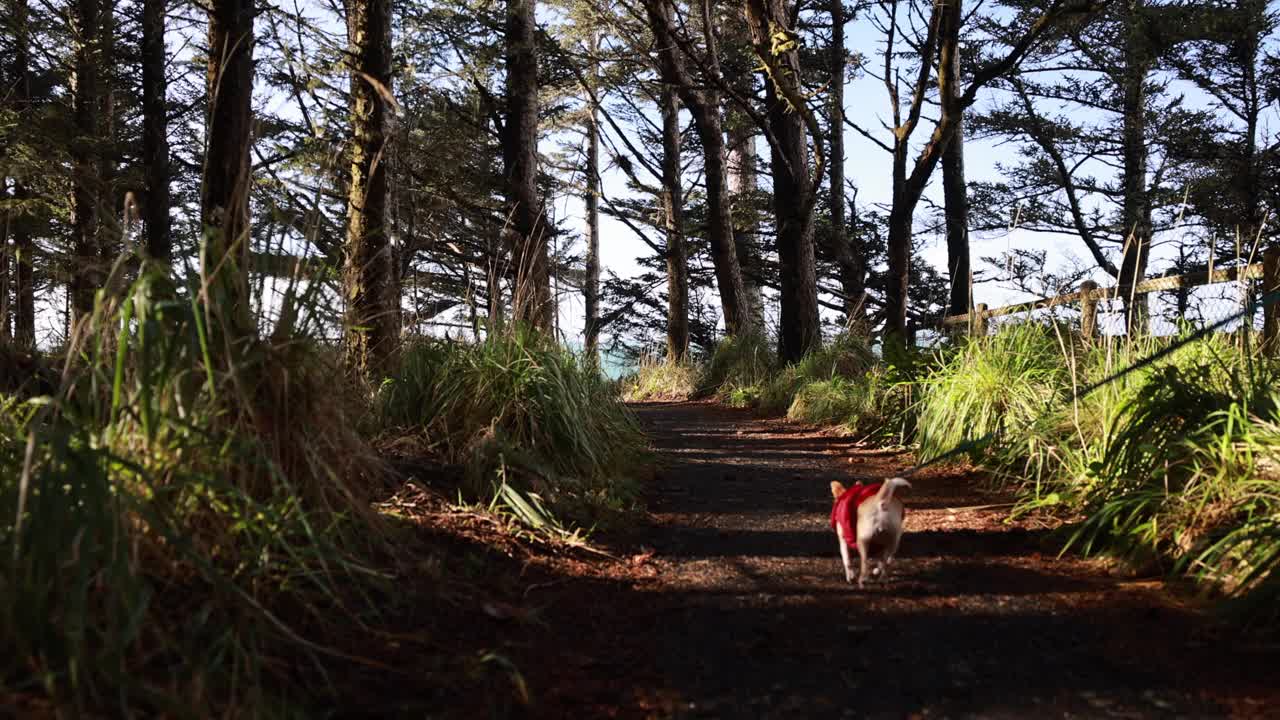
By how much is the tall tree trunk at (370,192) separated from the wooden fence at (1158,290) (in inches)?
163

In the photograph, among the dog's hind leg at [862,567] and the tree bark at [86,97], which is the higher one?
the tree bark at [86,97]

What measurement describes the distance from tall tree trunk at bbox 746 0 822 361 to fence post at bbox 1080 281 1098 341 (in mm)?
4107

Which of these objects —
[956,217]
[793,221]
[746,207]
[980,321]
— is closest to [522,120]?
[793,221]

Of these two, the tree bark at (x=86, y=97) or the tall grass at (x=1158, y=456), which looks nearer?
the tall grass at (x=1158, y=456)

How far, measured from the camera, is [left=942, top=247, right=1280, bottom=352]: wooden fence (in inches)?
205

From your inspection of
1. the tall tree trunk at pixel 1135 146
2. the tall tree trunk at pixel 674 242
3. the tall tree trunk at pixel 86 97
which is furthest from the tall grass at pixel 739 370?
the tall tree trunk at pixel 86 97

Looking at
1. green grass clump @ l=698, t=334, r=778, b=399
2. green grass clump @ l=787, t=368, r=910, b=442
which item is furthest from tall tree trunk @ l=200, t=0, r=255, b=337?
green grass clump @ l=698, t=334, r=778, b=399

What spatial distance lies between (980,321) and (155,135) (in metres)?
12.4

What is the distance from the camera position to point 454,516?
326cm

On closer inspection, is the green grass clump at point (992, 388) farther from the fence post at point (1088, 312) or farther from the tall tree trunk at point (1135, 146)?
the tall tree trunk at point (1135, 146)

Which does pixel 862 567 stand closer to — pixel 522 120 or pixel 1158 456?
pixel 1158 456

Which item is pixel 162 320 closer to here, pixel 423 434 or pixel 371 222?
pixel 423 434

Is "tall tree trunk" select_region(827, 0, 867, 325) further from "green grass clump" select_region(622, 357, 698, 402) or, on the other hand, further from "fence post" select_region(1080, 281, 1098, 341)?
"fence post" select_region(1080, 281, 1098, 341)

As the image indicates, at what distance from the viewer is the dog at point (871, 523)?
8.82ft
